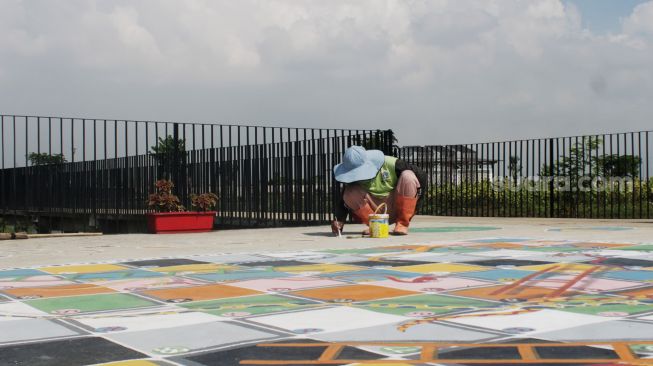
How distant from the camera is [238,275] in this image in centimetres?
659

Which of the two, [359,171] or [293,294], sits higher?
[359,171]

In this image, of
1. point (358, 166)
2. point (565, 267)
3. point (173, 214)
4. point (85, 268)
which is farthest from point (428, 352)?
point (173, 214)

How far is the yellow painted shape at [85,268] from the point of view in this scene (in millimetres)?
7160

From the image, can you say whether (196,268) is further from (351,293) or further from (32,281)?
(351,293)

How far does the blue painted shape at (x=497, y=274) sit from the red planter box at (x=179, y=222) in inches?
334

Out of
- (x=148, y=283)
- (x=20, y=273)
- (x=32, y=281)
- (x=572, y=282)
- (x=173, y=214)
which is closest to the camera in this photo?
(x=572, y=282)

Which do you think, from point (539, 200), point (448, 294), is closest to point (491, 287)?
point (448, 294)

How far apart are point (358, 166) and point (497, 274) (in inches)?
247

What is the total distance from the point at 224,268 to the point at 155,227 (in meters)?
7.19

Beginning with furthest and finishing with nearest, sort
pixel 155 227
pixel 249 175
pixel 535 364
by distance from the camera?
pixel 249 175, pixel 155 227, pixel 535 364

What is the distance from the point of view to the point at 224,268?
23.6ft

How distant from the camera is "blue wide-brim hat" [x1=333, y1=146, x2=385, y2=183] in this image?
1242cm

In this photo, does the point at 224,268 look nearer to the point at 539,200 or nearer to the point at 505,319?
the point at 505,319

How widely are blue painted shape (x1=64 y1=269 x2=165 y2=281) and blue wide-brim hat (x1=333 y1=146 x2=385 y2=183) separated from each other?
5.84 metres
